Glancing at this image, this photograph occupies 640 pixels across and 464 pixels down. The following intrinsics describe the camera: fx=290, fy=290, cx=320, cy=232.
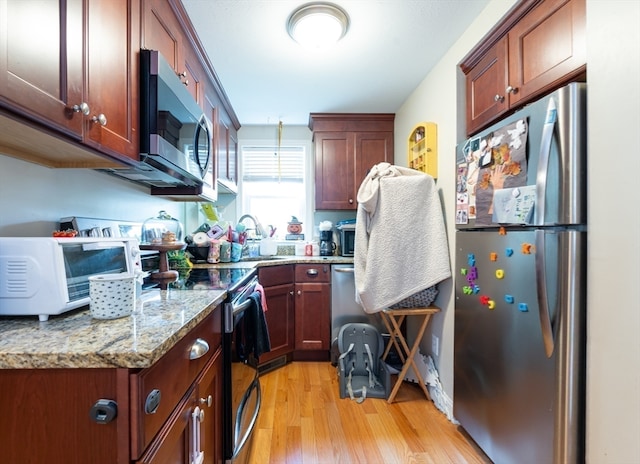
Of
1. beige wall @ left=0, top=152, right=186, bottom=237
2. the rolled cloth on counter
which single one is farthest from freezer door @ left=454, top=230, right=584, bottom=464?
beige wall @ left=0, top=152, right=186, bottom=237

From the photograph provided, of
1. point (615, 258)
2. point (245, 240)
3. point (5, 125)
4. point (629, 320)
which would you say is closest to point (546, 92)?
point (615, 258)

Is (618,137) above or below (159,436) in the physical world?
above

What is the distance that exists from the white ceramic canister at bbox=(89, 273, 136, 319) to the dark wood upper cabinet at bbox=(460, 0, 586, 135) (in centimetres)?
169

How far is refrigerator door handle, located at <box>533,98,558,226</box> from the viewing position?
1059 millimetres

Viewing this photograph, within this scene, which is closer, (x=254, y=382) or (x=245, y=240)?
(x=254, y=382)

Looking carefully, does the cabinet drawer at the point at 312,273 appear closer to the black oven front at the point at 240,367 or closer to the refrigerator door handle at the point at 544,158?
the black oven front at the point at 240,367

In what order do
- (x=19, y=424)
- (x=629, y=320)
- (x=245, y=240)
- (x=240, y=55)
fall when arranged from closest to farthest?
1. (x=19, y=424)
2. (x=629, y=320)
3. (x=240, y=55)
4. (x=245, y=240)

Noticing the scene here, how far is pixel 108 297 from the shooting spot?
0.79 meters

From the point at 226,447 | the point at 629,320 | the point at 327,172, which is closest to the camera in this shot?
the point at 629,320

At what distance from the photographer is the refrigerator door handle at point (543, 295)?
1.07 m

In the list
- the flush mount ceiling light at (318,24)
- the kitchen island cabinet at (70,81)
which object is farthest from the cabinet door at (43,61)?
the flush mount ceiling light at (318,24)

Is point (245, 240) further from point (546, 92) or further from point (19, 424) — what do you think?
point (546, 92)

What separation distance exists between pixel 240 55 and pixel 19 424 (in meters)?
2.02

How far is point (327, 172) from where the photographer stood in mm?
2893
